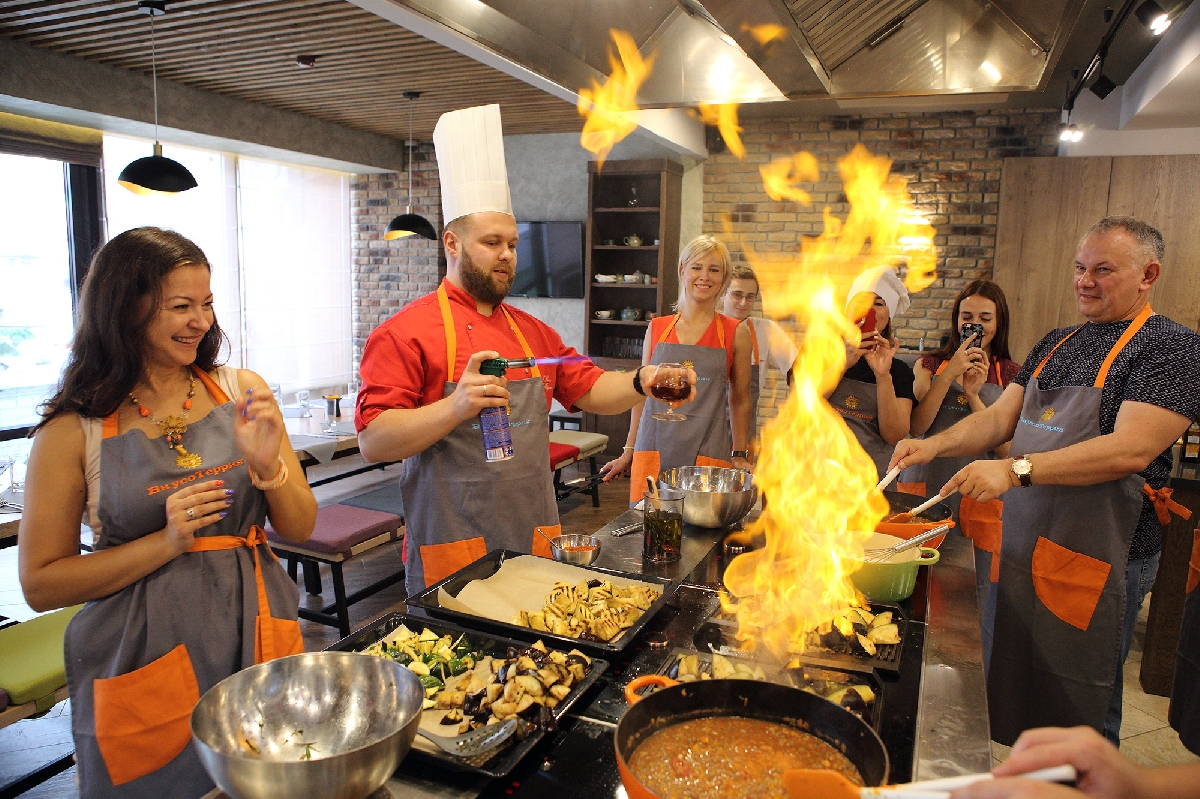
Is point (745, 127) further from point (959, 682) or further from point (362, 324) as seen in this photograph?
point (959, 682)

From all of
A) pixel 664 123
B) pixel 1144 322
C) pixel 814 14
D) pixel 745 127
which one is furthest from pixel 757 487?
pixel 745 127

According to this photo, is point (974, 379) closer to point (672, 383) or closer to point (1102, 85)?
point (672, 383)

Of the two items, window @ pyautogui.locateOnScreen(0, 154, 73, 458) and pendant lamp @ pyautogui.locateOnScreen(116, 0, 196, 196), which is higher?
pendant lamp @ pyautogui.locateOnScreen(116, 0, 196, 196)

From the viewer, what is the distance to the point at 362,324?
9938 mm

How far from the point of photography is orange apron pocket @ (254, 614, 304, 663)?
77.0 inches

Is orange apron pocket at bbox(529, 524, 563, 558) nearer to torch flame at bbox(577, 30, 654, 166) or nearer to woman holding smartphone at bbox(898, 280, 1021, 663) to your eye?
torch flame at bbox(577, 30, 654, 166)

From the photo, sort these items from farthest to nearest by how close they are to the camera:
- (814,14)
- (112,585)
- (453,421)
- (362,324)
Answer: (362,324)
(453,421)
(814,14)
(112,585)

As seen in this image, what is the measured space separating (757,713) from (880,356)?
265 centimetres

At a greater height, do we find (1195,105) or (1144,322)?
(1195,105)

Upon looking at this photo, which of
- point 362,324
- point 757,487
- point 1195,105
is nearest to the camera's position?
point 757,487

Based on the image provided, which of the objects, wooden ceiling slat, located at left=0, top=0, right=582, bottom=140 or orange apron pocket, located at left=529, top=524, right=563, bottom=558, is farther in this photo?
wooden ceiling slat, located at left=0, top=0, right=582, bottom=140

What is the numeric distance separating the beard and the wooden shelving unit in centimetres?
537

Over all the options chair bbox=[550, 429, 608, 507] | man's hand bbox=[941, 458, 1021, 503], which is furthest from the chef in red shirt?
chair bbox=[550, 429, 608, 507]

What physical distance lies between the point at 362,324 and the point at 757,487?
26.7 ft
